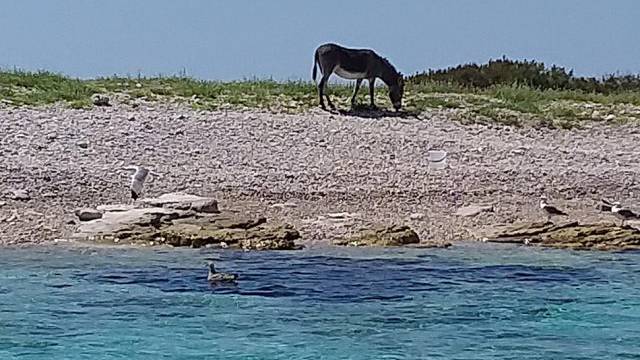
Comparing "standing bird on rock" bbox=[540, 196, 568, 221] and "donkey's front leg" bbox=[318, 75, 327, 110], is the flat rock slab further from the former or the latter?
"donkey's front leg" bbox=[318, 75, 327, 110]

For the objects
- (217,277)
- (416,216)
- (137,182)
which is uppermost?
(137,182)

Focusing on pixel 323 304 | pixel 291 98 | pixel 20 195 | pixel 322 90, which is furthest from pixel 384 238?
pixel 291 98

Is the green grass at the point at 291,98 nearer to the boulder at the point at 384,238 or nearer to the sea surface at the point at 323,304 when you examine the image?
the boulder at the point at 384,238

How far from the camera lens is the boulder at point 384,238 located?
1279 cm

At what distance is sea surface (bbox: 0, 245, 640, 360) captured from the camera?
8250 mm

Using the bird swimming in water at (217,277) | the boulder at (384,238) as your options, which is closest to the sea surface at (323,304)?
the bird swimming in water at (217,277)

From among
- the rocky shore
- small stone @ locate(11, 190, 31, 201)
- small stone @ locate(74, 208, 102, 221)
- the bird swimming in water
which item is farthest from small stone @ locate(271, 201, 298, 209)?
the bird swimming in water

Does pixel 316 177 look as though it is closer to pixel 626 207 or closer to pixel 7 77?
pixel 626 207

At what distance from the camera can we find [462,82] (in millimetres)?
29297

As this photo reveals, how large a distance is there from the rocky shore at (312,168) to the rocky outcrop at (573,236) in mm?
475

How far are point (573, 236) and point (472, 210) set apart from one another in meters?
1.68

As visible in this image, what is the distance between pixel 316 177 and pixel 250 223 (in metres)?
2.90

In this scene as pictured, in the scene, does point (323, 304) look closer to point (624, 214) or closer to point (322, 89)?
point (624, 214)

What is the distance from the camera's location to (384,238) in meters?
12.9
